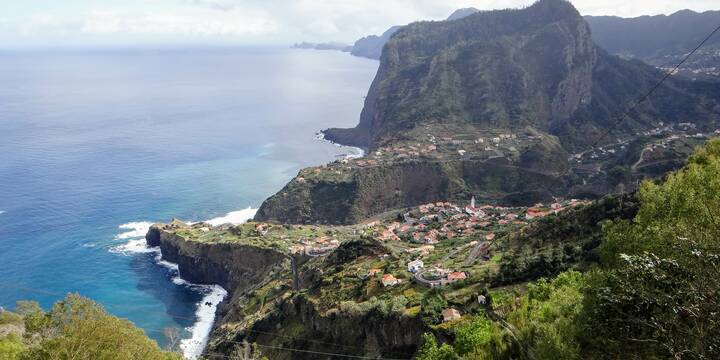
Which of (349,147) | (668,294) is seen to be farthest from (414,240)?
(349,147)

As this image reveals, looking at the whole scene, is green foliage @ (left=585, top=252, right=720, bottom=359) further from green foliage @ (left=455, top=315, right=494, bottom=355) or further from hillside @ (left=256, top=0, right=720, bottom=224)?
hillside @ (left=256, top=0, right=720, bottom=224)

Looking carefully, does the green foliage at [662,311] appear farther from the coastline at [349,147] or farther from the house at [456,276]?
the coastline at [349,147]

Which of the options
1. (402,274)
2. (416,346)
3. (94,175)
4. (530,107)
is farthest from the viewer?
(530,107)

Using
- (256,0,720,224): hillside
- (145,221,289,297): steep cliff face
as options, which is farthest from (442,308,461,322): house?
(256,0,720,224): hillside

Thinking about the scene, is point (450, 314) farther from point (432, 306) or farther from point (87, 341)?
point (87, 341)

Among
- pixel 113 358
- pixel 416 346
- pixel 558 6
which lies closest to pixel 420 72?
pixel 558 6

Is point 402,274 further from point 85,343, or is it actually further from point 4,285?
point 4,285
